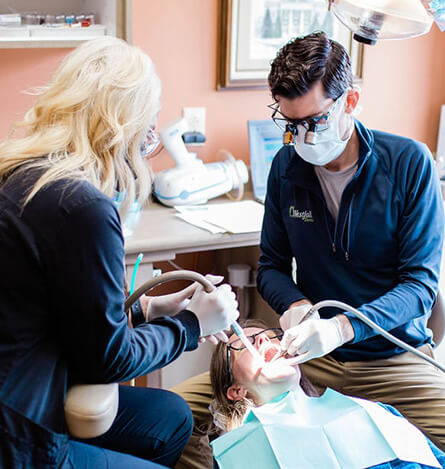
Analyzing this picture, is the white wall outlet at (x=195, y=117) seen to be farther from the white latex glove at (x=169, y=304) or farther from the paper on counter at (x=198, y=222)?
the white latex glove at (x=169, y=304)

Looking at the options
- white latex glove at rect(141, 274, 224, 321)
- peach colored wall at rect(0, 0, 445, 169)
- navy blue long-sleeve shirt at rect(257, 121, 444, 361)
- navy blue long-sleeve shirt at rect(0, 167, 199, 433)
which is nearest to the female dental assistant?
navy blue long-sleeve shirt at rect(0, 167, 199, 433)

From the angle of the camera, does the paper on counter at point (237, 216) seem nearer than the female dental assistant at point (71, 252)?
No

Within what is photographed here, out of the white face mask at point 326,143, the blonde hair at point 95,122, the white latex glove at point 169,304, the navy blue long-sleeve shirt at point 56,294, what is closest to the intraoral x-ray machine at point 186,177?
the white face mask at point 326,143

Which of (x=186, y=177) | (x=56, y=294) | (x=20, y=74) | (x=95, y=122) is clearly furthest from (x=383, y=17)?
(x=20, y=74)

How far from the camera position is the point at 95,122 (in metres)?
1.24

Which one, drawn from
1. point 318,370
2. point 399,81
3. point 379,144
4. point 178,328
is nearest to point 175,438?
point 178,328

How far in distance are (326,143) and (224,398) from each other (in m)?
0.74

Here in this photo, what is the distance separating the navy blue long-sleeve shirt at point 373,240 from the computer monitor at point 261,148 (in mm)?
685

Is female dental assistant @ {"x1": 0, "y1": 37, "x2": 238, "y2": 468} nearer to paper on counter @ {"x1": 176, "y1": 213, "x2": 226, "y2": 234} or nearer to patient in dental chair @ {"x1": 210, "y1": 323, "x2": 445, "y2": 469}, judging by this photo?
patient in dental chair @ {"x1": 210, "y1": 323, "x2": 445, "y2": 469}

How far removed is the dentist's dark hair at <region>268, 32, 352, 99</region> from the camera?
1.63 meters

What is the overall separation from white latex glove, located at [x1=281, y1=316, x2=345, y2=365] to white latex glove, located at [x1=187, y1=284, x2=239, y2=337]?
Answer: 19cm

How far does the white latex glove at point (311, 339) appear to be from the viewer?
5.11 feet

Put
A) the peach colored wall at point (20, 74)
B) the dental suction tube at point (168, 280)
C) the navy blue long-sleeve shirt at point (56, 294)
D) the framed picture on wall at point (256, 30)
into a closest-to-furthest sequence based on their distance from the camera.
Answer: the navy blue long-sleeve shirt at point (56, 294) → the dental suction tube at point (168, 280) → the peach colored wall at point (20, 74) → the framed picture on wall at point (256, 30)

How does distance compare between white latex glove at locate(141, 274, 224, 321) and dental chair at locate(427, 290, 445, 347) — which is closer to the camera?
white latex glove at locate(141, 274, 224, 321)
